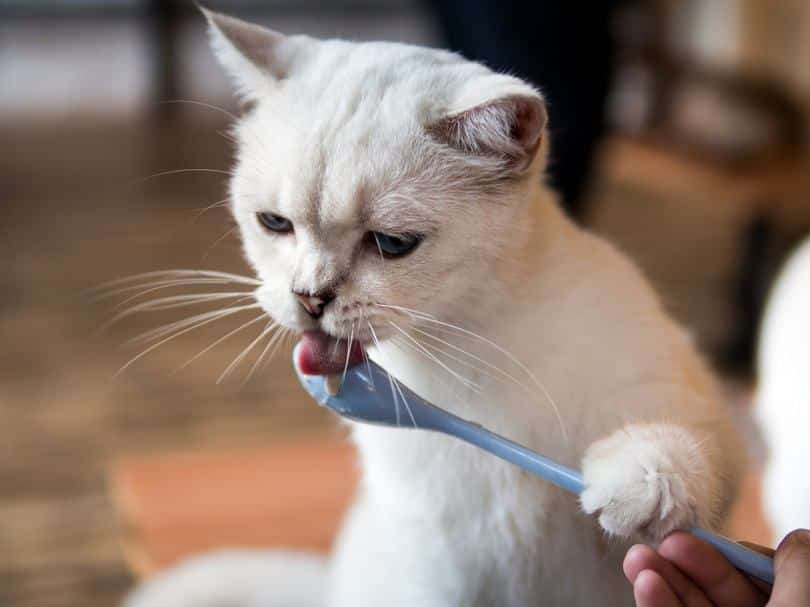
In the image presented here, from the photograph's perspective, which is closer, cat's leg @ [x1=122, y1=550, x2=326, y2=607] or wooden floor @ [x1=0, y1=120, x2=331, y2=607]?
cat's leg @ [x1=122, y1=550, x2=326, y2=607]

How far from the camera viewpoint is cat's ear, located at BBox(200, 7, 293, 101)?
0.90 meters

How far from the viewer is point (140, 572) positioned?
4.34 ft

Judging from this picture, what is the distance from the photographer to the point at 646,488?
2.28 feet

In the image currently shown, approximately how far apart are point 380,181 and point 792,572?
39cm

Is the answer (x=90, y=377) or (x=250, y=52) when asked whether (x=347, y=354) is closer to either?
(x=250, y=52)

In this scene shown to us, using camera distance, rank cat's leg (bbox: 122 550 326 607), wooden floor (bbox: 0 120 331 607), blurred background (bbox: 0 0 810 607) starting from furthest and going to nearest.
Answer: wooden floor (bbox: 0 120 331 607)
blurred background (bbox: 0 0 810 607)
cat's leg (bbox: 122 550 326 607)

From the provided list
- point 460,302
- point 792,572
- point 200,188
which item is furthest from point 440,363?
point 200,188

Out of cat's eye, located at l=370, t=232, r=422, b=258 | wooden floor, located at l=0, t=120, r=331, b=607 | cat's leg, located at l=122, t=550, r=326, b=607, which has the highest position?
cat's eye, located at l=370, t=232, r=422, b=258

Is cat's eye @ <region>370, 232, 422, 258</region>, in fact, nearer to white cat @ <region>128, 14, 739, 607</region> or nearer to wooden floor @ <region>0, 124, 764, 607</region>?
white cat @ <region>128, 14, 739, 607</region>

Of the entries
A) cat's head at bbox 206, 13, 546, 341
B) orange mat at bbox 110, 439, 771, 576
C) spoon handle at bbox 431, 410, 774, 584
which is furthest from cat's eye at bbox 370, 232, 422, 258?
orange mat at bbox 110, 439, 771, 576

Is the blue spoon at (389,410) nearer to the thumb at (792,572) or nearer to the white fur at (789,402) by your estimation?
the thumb at (792,572)

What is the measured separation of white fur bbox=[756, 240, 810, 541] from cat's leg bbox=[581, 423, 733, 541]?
8.0 inches

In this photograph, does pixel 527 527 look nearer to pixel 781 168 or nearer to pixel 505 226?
pixel 505 226

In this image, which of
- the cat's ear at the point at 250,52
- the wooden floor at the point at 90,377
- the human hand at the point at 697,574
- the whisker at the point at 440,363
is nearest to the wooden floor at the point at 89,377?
the wooden floor at the point at 90,377
